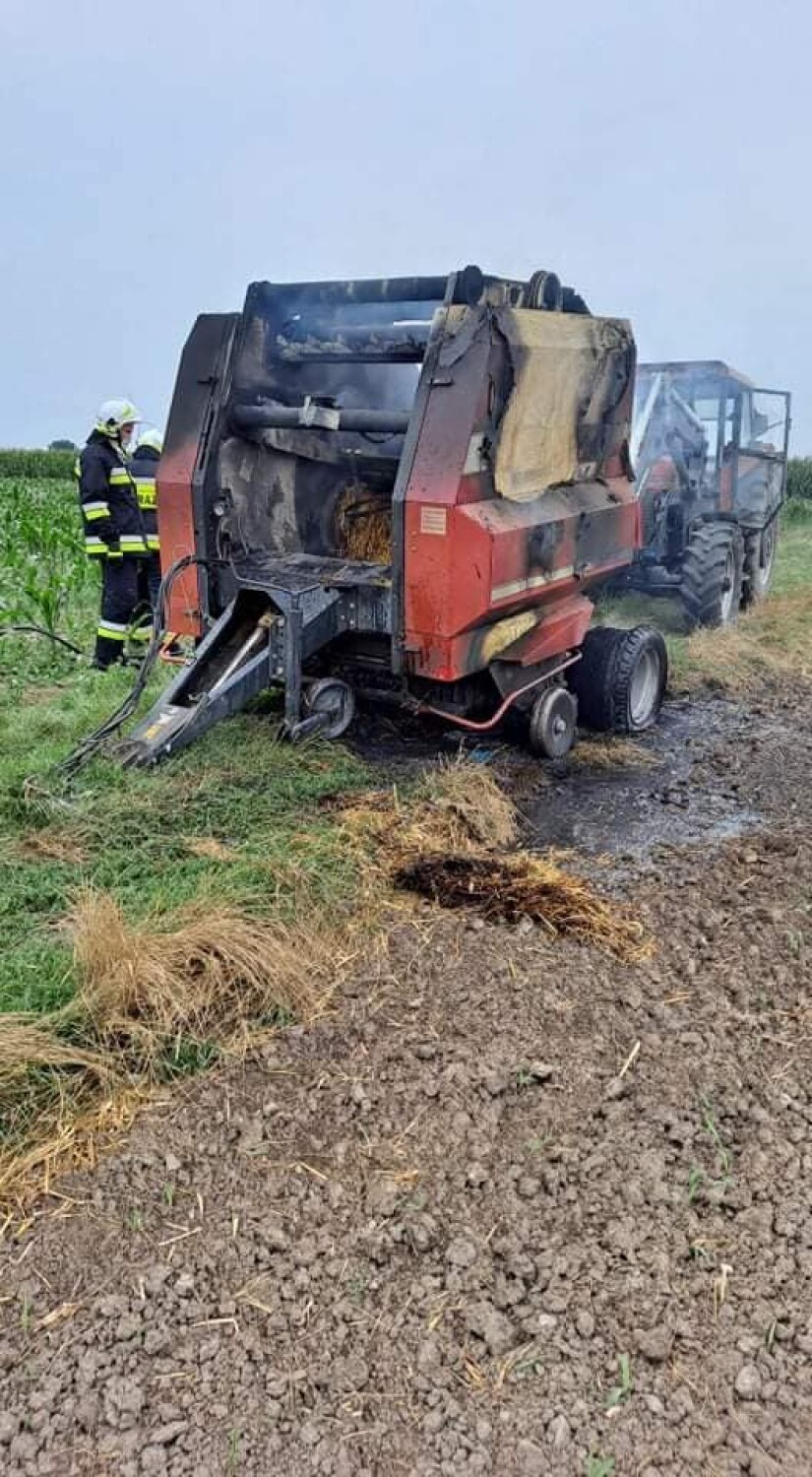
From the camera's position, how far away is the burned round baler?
4461 mm

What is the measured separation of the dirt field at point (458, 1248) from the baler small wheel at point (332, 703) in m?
1.64

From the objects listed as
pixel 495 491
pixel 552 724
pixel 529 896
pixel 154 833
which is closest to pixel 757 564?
pixel 552 724

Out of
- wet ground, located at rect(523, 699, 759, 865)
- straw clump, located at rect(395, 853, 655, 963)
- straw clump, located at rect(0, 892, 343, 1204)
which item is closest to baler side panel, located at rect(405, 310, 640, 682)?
wet ground, located at rect(523, 699, 759, 865)

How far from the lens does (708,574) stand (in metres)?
8.48

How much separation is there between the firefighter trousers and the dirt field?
13.6ft

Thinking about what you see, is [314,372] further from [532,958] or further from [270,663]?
[532,958]

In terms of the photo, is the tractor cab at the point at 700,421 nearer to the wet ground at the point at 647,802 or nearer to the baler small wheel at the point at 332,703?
the wet ground at the point at 647,802

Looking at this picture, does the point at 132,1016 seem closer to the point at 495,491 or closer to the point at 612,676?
the point at 495,491

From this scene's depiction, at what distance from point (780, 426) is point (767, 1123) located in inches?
367

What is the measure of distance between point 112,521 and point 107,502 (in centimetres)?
12

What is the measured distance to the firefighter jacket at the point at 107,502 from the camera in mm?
6926

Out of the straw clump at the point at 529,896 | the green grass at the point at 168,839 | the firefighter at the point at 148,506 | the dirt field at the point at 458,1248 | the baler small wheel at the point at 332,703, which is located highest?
the firefighter at the point at 148,506

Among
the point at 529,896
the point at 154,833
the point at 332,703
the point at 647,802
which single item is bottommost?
the point at 647,802

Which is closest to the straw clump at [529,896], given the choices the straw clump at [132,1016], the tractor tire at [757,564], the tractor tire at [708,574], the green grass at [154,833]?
the green grass at [154,833]
